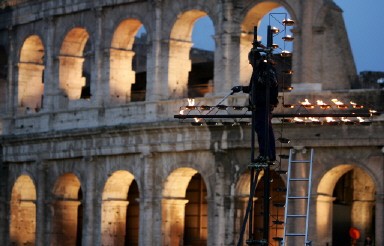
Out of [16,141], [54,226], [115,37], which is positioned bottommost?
[54,226]

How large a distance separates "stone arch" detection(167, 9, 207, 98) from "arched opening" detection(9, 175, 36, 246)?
8859mm

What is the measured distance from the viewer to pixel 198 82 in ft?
160

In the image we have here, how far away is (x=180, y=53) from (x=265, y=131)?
981 inches

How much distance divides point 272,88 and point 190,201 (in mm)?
27862

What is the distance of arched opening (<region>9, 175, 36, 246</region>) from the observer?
157 ft

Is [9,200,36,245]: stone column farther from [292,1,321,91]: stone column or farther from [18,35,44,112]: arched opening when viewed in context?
[292,1,321,91]: stone column

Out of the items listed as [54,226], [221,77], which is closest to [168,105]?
[221,77]

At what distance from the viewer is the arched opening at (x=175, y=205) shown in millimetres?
41312

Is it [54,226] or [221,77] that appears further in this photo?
[54,226]

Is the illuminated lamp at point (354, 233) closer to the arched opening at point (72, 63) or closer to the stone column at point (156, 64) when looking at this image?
the stone column at point (156, 64)

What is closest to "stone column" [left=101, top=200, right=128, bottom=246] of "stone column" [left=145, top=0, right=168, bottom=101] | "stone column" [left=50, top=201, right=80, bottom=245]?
"stone column" [left=50, top=201, right=80, bottom=245]

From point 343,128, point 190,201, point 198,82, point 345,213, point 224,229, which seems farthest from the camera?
point 198,82

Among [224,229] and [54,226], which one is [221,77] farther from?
[54,226]

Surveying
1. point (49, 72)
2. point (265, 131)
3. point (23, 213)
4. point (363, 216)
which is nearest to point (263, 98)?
point (265, 131)
